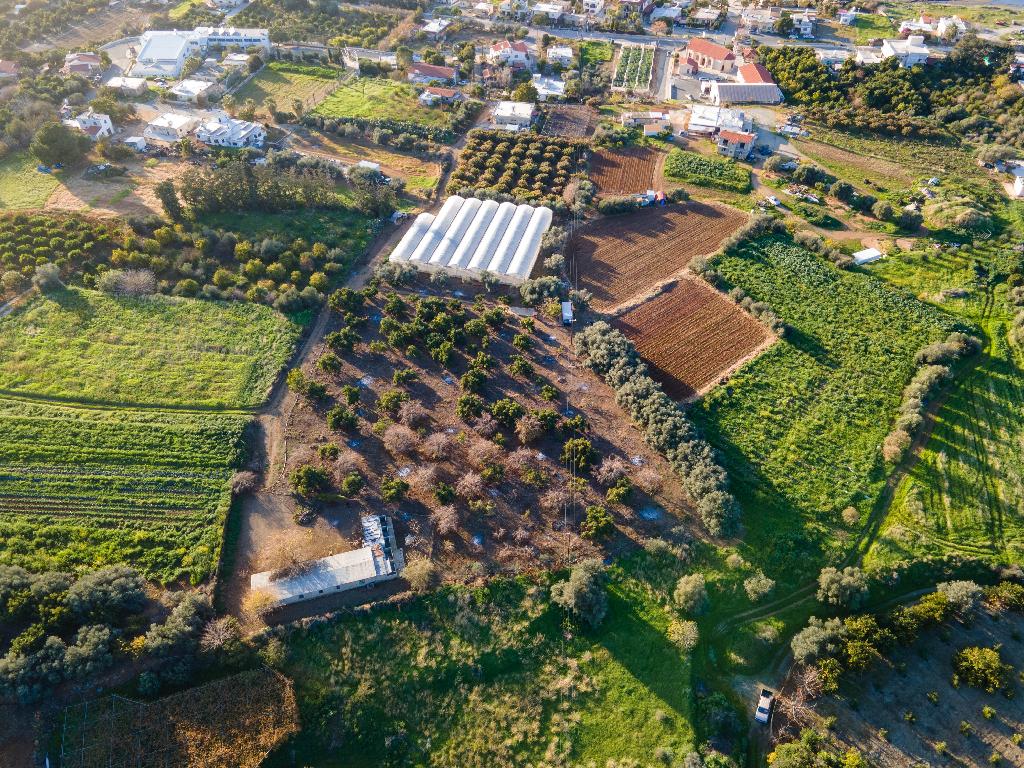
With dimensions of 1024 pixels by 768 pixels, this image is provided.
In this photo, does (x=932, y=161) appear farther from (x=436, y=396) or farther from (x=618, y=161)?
(x=436, y=396)

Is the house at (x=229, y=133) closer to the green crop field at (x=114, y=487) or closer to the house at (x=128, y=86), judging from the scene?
the house at (x=128, y=86)

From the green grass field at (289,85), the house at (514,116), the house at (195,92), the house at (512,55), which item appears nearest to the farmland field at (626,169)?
the house at (514,116)

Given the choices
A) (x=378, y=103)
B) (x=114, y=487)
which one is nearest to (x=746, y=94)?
(x=378, y=103)

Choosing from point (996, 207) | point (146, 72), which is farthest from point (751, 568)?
point (146, 72)

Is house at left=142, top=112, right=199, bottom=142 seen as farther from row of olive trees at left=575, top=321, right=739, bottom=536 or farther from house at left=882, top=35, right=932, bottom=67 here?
house at left=882, top=35, right=932, bottom=67

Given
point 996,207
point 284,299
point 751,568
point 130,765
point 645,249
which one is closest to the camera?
point 130,765

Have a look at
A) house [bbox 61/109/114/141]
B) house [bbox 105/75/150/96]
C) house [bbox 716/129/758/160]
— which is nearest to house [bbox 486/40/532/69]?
house [bbox 716/129/758/160]

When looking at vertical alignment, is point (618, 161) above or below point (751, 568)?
above

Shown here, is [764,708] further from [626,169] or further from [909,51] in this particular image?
[909,51]
